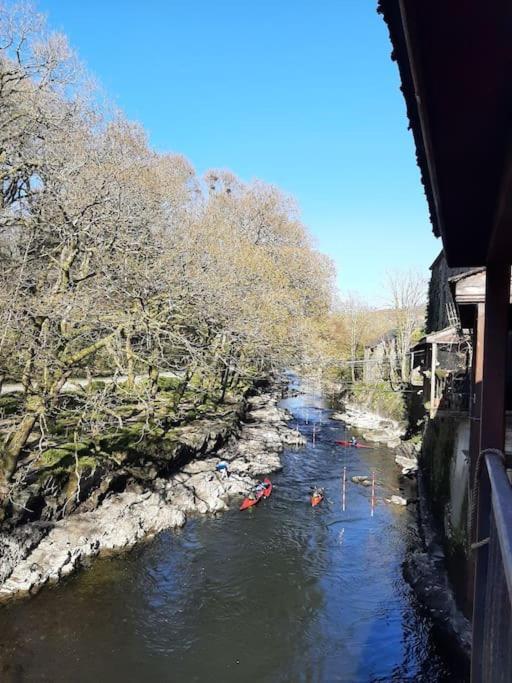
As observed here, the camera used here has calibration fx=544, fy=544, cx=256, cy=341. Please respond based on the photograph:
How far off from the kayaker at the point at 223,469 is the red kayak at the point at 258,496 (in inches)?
54.0

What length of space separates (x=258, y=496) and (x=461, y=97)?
16.0 metres

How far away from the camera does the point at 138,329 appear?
42.5 feet

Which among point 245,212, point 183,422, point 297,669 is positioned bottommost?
point 297,669

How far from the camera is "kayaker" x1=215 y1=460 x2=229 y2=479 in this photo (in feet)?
60.8

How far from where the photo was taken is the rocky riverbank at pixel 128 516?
11375mm

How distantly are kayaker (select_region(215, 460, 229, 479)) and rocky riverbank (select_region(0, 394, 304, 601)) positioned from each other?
17 cm

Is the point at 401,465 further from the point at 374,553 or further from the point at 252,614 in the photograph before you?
the point at 252,614

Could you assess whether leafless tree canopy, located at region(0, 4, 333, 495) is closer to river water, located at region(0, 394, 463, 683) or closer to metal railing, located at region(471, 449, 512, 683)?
river water, located at region(0, 394, 463, 683)

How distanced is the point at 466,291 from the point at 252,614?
7.40m

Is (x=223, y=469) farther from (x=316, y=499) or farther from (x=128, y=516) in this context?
(x=128, y=516)

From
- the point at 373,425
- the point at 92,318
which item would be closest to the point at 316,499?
the point at 92,318

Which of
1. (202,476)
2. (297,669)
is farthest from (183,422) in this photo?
(297,669)

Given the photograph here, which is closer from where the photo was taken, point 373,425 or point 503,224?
Result: point 503,224

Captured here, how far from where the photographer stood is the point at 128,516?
1427cm
